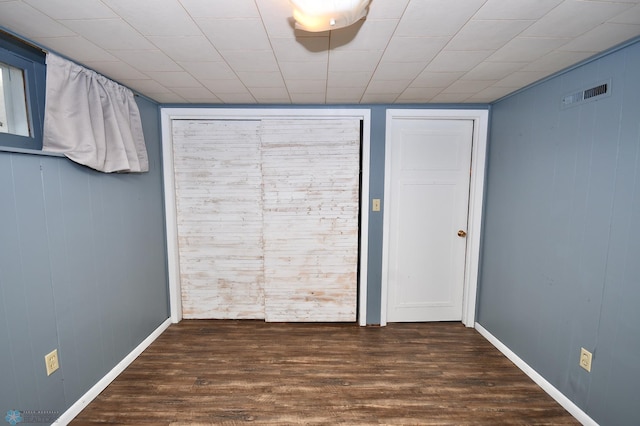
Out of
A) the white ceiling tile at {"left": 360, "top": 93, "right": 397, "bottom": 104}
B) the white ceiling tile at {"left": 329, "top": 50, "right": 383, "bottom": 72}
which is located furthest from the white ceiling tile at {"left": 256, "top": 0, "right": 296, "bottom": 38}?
the white ceiling tile at {"left": 360, "top": 93, "right": 397, "bottom": 104}

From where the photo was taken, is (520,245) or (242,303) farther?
(242,303)

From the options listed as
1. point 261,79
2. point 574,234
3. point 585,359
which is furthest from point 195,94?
point 585,359

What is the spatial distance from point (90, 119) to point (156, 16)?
0.93 m

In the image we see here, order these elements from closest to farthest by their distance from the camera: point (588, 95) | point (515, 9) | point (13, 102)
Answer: point (515, 9), point (13, 102), point (588, 95)

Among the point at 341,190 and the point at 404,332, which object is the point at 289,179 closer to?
the point at 341,190

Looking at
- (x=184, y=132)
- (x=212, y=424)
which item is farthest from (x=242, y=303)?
(x=184, y=132)

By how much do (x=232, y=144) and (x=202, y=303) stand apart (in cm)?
172

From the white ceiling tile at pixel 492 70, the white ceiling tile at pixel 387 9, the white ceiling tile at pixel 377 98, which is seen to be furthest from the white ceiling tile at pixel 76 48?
the white ceiling tile at pixel 492 70

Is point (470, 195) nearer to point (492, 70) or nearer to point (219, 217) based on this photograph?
point (492, 70)

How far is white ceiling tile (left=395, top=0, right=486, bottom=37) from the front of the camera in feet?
3.84

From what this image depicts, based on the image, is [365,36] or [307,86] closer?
[365,36]

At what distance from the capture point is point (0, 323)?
132 cm

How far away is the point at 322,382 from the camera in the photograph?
2.02 meters

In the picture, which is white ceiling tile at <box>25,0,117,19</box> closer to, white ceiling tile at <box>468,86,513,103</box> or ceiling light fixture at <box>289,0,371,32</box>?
ceiling light fixture at <box>289,0,371,32</box>
